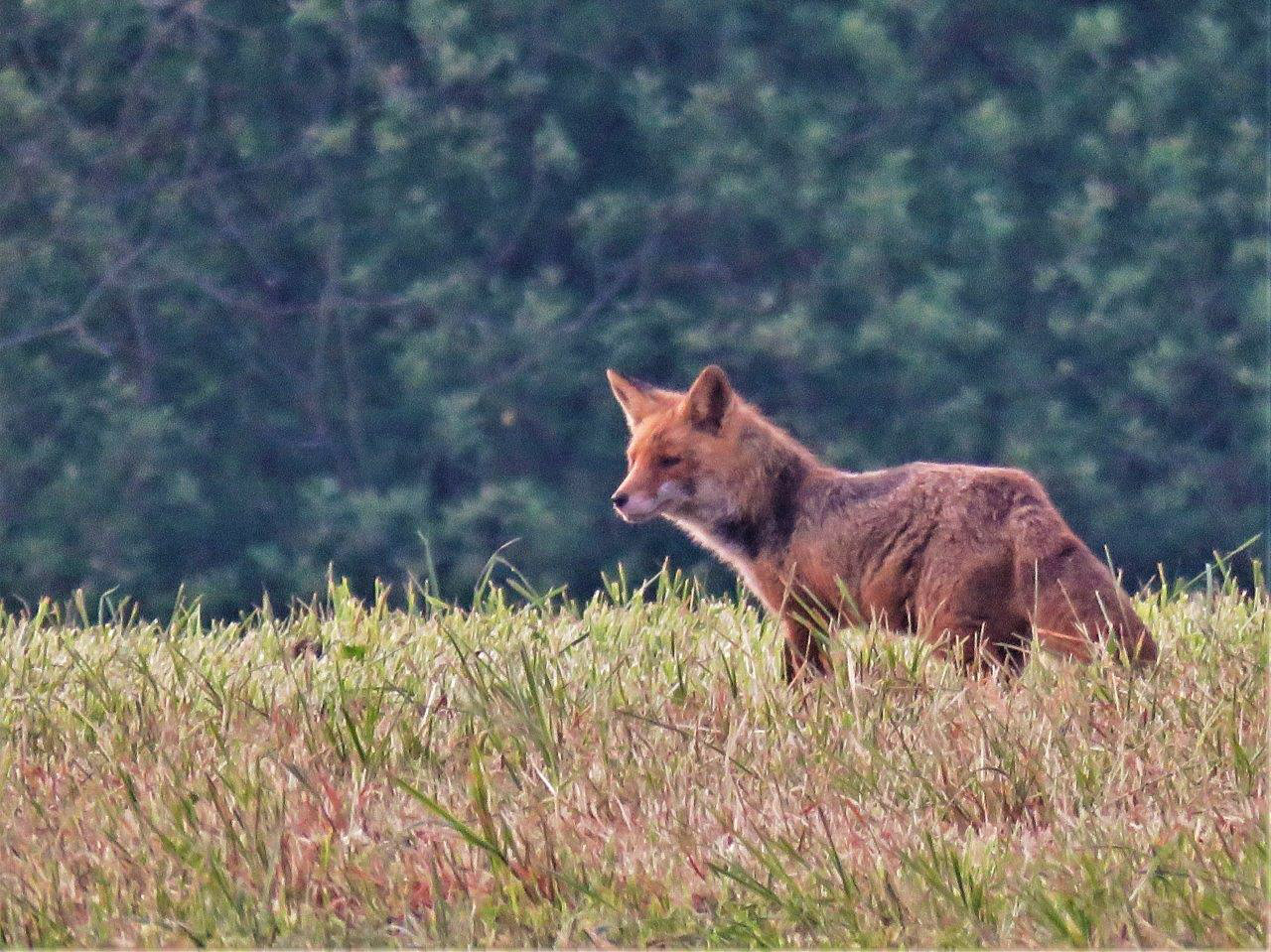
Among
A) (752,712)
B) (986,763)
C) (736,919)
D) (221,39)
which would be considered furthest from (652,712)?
Result: (221,39)

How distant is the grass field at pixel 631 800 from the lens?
3.33 meters

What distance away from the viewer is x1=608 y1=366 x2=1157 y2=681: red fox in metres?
5.27

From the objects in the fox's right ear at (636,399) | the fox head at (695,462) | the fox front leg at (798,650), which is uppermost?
the fox's right ear at (636,399)

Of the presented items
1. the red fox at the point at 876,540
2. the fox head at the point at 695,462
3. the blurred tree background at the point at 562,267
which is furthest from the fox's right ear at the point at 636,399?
the blurred tree background at the point at 562,267

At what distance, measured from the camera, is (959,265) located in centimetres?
1354

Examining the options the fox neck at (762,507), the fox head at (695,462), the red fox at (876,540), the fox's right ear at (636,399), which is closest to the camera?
the red fox at (876,540)

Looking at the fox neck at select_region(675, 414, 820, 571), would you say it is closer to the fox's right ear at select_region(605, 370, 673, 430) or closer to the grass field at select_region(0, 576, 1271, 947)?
the fox's right ear at select_region(605, 370, 673, 430)

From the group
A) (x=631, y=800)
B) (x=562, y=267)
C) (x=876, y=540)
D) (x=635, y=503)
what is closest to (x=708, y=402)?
(x=635, y=503)

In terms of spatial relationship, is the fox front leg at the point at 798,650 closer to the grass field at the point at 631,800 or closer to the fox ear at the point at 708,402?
the grass field at the point at 631,800

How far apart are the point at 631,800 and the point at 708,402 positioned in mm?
2406

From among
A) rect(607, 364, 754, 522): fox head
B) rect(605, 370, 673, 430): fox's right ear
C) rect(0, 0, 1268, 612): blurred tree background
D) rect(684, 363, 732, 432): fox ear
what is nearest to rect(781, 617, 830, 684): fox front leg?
rect(607, 364, 754, 522): fox head

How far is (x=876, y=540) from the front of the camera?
18.4 feet

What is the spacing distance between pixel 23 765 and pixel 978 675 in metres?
2.42

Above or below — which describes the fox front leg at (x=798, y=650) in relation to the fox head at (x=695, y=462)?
below
